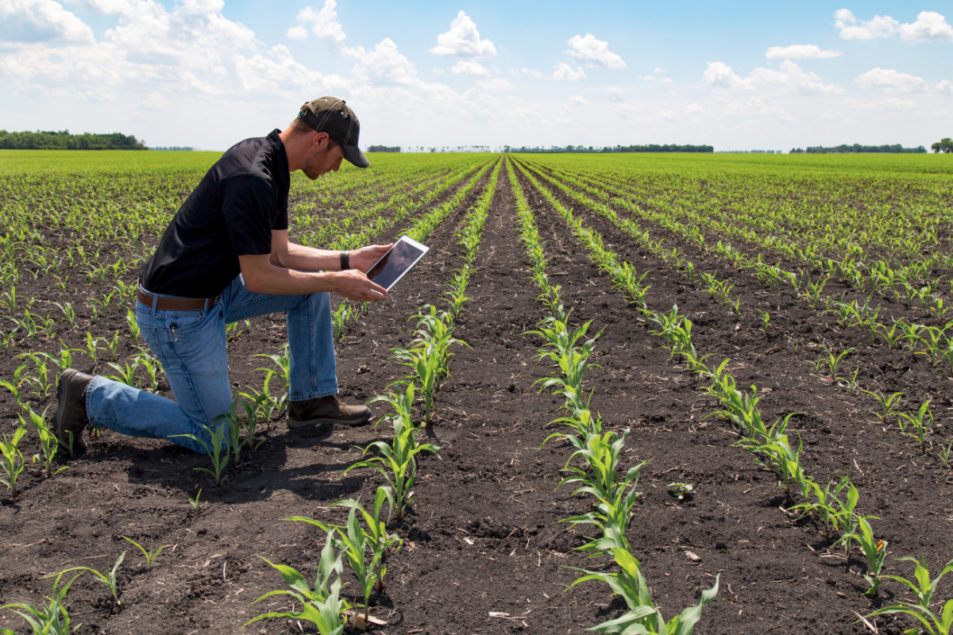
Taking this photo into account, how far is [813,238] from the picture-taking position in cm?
1092

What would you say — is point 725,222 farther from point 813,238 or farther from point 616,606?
point 616,606

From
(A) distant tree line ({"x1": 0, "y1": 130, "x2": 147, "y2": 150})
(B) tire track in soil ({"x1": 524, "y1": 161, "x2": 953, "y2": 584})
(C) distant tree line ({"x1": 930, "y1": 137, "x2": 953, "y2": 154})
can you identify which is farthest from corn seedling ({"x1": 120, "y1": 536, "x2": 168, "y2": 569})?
Result: (C) distant tree line ({"x1": 930, "y1": 137, "x2": 953, "y2": 154})

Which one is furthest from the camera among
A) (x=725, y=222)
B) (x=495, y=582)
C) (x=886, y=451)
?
(x=725, y=222)

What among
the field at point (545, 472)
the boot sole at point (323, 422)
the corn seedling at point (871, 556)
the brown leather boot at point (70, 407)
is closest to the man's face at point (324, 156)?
the field at point (545, 472)

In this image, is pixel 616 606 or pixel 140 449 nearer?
pixel 616 606

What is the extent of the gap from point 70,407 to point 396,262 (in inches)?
78.2

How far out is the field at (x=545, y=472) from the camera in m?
2.35

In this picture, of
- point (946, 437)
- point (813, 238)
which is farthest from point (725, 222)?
point (946, 437)

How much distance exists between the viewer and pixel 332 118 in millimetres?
3189

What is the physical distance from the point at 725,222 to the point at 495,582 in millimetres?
12899

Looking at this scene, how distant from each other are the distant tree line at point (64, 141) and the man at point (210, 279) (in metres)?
88.2

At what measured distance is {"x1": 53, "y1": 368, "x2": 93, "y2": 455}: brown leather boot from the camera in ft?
11.2

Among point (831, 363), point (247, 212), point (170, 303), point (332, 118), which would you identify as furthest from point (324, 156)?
point (831, 363)

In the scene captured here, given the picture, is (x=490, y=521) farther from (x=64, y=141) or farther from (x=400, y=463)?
(x=64, y=141)
